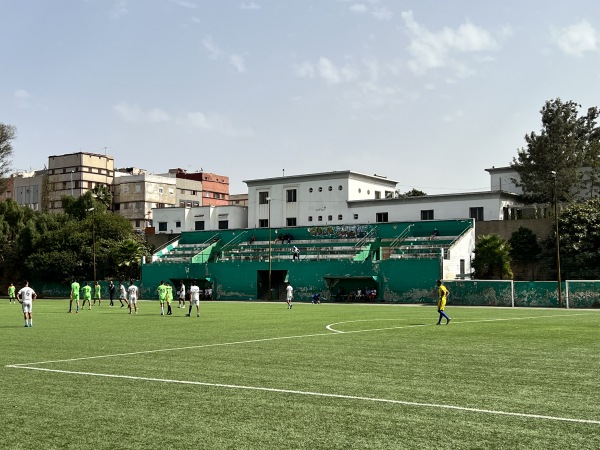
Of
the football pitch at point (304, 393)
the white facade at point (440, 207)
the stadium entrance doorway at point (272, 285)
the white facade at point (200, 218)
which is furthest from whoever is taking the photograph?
the white facade at point (200, 218)

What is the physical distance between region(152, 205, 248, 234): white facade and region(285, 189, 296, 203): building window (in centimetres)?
725

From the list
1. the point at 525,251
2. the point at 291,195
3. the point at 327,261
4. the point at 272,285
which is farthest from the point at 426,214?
the point at 291,195

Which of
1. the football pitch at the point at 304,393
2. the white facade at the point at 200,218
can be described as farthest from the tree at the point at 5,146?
the football pitch at the point at 304,393

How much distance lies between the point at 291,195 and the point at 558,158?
108 ft

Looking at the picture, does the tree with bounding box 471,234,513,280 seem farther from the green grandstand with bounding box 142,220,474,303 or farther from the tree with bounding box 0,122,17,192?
the tree with bounding box 0,122,17,192

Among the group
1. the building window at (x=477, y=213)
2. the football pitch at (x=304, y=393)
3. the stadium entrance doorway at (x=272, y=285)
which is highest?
the building window at (x=477, y=213)

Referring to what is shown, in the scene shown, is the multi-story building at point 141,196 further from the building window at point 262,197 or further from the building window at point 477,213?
the building window at point 477,213

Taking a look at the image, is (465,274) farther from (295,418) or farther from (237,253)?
(295,418)

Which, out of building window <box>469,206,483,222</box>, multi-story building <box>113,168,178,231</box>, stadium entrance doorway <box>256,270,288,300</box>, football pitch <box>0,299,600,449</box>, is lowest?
football pitch <box>0,299,600,449</box>

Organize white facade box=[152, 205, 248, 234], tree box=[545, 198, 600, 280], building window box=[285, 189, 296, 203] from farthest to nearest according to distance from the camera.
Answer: white facade box=[152, 205, 248, 234] < building window box=[285, 189, 296, 203] < tree box=[545, 198, 600, 280]

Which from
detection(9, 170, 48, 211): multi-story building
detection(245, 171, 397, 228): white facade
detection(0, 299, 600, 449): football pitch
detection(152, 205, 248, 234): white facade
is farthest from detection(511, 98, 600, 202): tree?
detection(9, 170, 48, 211): multi-story building

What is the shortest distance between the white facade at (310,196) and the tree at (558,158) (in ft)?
62.1

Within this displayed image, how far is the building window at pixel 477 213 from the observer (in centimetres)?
Result: 7594

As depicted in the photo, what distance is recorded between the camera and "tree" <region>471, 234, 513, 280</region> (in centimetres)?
6431
